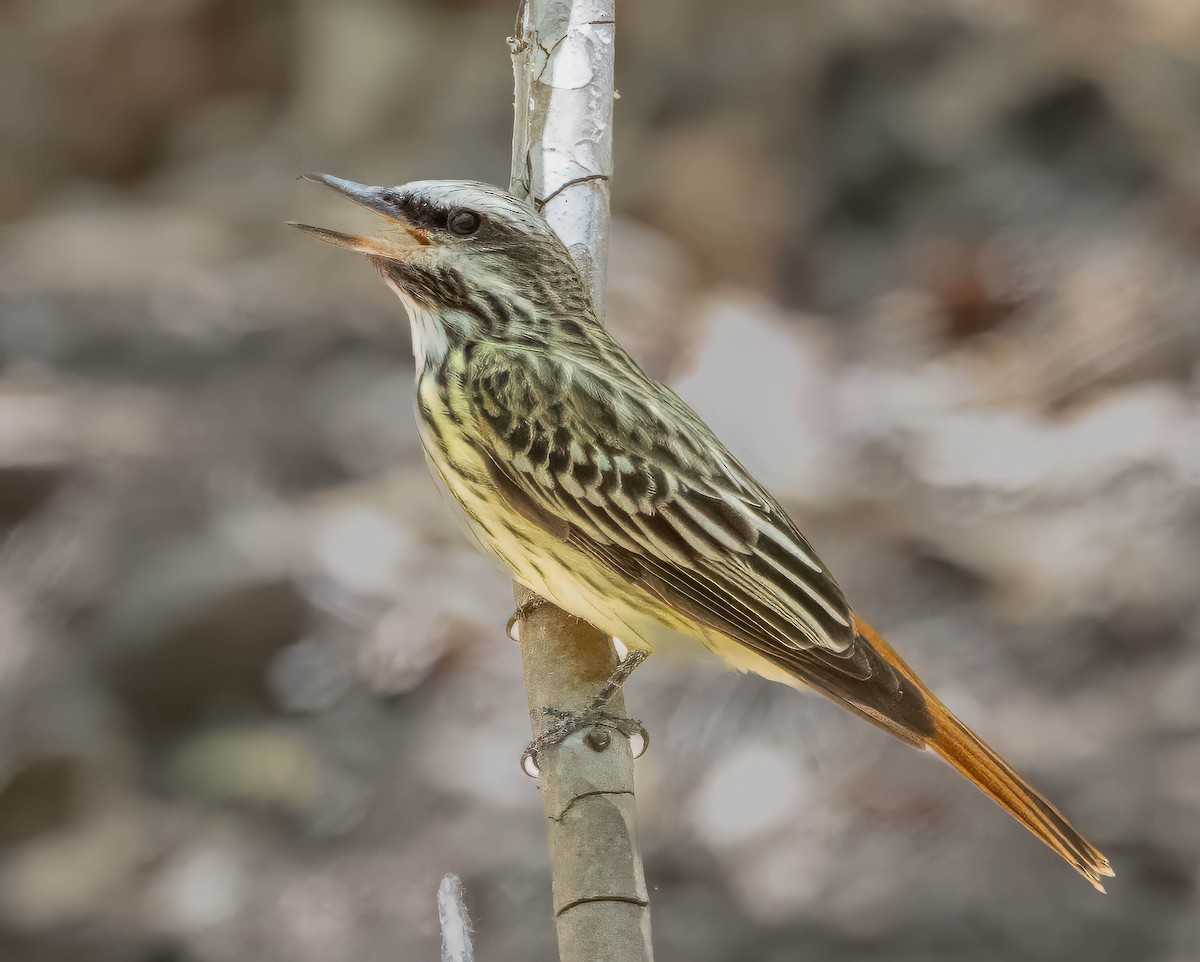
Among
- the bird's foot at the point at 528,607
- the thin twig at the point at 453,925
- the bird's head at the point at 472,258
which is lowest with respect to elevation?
the thin twig at the point at 453,925

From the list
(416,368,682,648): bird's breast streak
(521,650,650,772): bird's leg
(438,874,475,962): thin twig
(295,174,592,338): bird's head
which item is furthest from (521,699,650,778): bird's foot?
(295,174,592,338): bird's head

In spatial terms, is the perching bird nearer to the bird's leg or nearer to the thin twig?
the bird's leg

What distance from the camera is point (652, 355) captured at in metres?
5.66

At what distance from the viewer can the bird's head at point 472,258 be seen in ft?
10.4

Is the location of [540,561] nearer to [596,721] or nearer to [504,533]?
[504,533]

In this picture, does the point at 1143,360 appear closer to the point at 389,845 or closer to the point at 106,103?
the point at 389,845

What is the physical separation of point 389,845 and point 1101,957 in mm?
1989

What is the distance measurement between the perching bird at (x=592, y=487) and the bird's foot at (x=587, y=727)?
0.22 m

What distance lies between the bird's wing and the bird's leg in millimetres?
208

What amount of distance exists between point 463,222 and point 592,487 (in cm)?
60

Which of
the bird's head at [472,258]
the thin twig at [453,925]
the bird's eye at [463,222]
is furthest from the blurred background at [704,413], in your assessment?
the thin twig at [453,925]

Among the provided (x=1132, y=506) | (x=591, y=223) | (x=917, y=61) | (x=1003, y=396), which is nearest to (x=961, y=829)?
(x=1132, y=506)

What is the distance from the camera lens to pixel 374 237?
10.5 ft

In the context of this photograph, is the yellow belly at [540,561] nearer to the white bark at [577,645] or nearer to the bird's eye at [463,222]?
the white bark at [577,645]
